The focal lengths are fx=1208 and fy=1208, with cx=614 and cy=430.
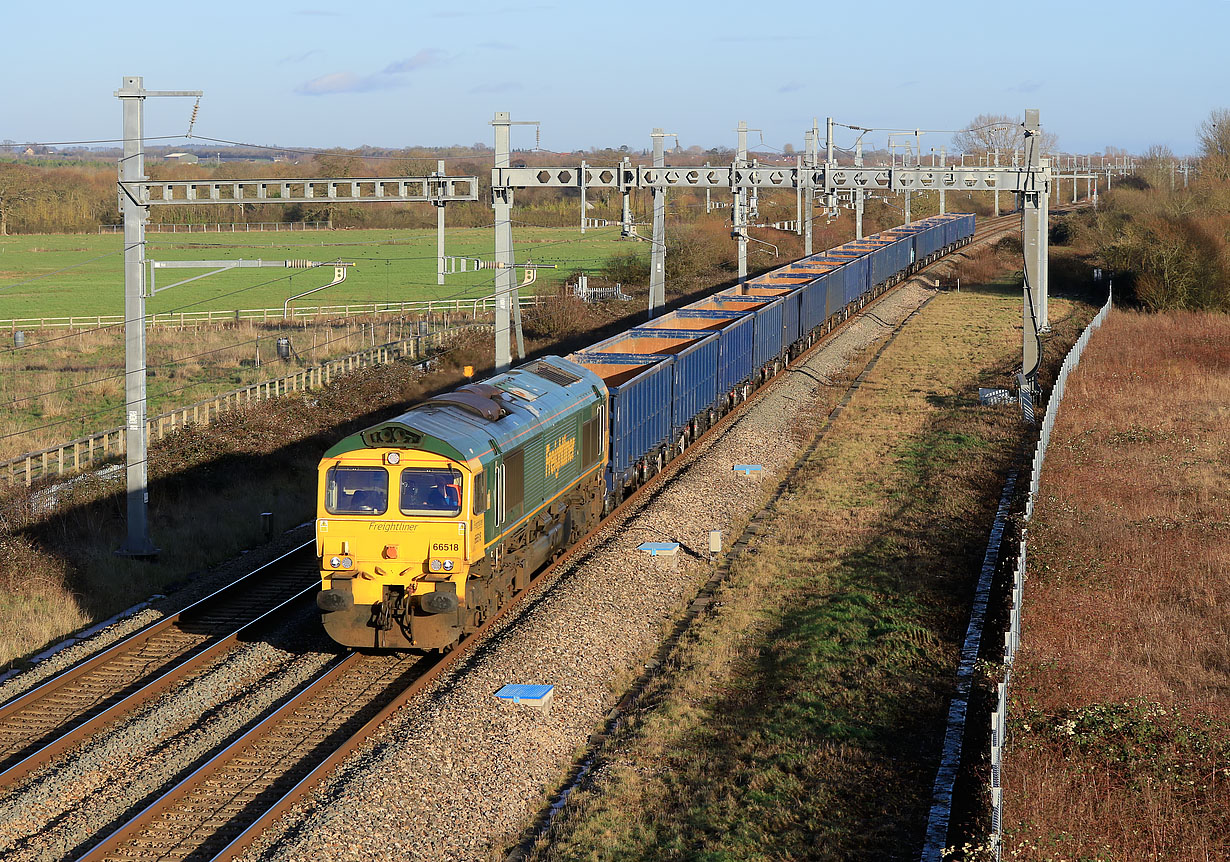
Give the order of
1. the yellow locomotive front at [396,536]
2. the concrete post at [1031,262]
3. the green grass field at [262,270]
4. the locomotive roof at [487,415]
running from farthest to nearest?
1. the green grass field at [262,270]
2. the concrete post at [1031,262]
3. the locomotive roof at [487,415]
4. the yellow locomotive front at [396,536]

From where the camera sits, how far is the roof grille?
861 inches

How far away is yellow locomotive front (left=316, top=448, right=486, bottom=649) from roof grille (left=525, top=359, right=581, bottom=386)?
20.6 ft

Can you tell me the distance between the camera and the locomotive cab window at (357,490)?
15.7 metres

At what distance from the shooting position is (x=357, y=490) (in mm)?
15711

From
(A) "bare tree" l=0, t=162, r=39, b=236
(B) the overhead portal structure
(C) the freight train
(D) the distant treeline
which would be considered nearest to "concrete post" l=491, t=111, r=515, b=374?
(B) the overhead portal structure

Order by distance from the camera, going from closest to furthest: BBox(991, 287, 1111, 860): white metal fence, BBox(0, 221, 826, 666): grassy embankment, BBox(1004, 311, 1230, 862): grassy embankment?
1. BBox(991, 287, 1111, 860): white metal fence
2. BBox(1004, 311, 1230, 862): grassy embankment
3. BBox(0, 221, 826, 666): grassy embankment

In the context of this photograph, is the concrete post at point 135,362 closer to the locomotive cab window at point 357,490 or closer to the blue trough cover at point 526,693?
the locomotive cab window at point 357,490

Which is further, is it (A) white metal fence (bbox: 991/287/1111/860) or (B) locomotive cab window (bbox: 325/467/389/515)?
(B) locomotive cab window (bbox: 325/467/389/515)

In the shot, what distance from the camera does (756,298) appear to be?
42.6 meters

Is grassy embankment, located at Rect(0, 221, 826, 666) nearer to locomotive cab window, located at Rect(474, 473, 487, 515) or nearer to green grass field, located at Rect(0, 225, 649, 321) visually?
locomotive cab window, located at Rect(474, 473, 487, 515)

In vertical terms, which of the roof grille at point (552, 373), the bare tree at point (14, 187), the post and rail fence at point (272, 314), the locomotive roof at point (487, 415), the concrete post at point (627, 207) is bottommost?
the locomotive roof at point (487, 415)

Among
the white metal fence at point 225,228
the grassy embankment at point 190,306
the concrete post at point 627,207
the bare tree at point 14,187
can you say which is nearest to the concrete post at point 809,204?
the grassy embankment at point 190,306

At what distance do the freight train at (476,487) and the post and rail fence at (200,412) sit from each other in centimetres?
1010

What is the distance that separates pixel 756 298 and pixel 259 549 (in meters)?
23.7
